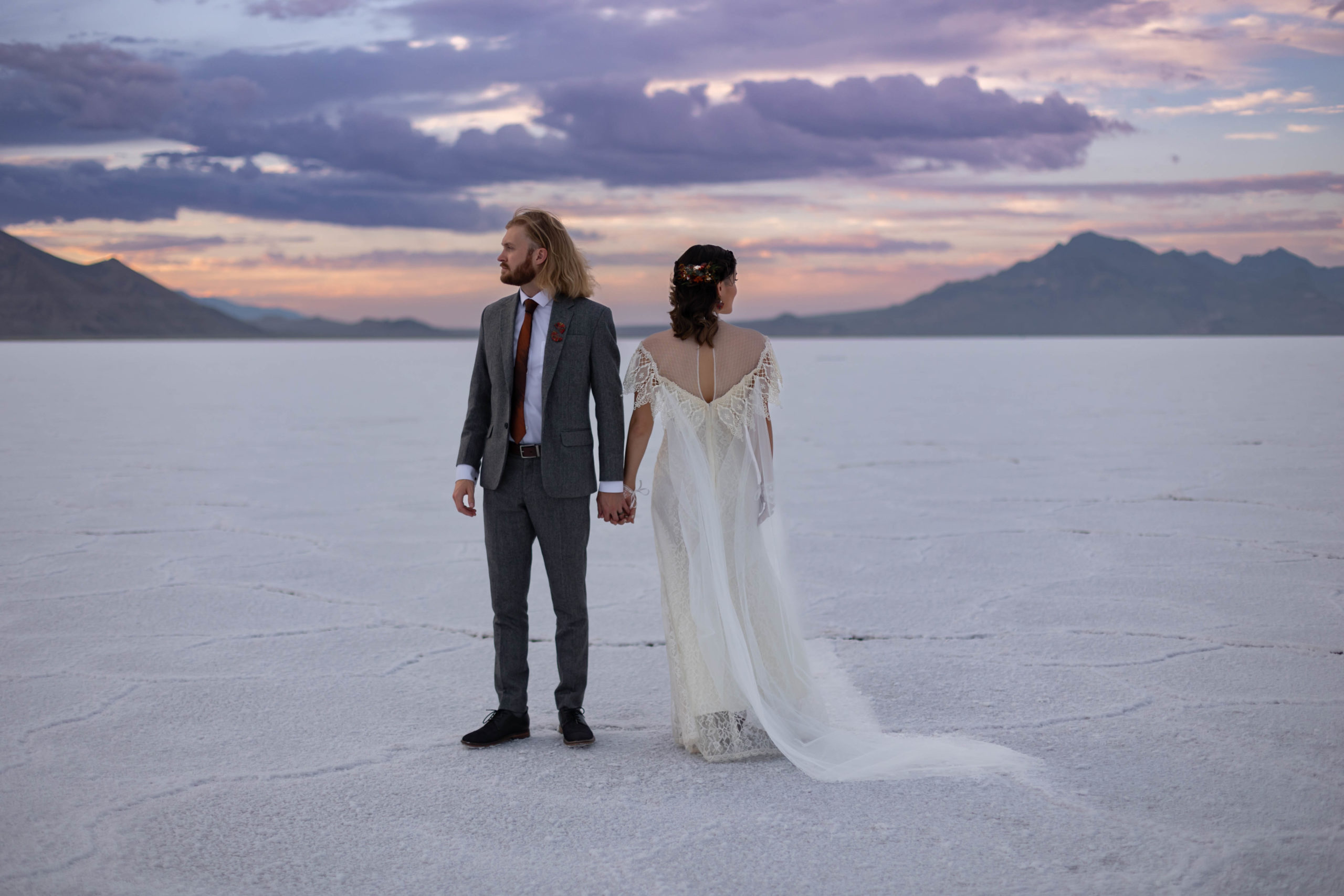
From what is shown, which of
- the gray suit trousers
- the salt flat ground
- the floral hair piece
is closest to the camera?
the salt flat ground

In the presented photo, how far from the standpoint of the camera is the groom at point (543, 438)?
Result: 3039mm

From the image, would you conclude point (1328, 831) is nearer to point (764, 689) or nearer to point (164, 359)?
point (764, 689)

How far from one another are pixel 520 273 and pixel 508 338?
0.60ft

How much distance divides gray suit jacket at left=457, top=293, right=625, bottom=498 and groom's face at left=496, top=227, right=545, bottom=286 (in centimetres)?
Result: 7

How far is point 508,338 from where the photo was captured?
10.1 feet

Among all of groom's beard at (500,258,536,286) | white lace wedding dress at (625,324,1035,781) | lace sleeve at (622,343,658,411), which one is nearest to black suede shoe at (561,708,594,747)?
white lace wedding dress at (625,324,1035,781)

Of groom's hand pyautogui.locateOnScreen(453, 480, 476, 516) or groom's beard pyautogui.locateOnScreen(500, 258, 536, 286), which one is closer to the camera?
groom's beard pyautogui.locateOnScreen(500, 258, 536, 286)

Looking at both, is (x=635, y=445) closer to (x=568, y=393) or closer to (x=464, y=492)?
(x=568, y=393)

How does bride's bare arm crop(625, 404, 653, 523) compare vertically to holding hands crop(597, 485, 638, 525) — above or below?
above

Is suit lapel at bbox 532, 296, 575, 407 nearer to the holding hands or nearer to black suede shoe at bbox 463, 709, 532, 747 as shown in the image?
the holding hands

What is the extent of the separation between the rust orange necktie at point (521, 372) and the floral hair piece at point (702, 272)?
431 mm

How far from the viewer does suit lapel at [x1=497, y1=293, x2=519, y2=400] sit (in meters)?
3.06

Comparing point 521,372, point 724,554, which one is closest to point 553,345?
point 521,372

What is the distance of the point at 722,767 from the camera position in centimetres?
303
